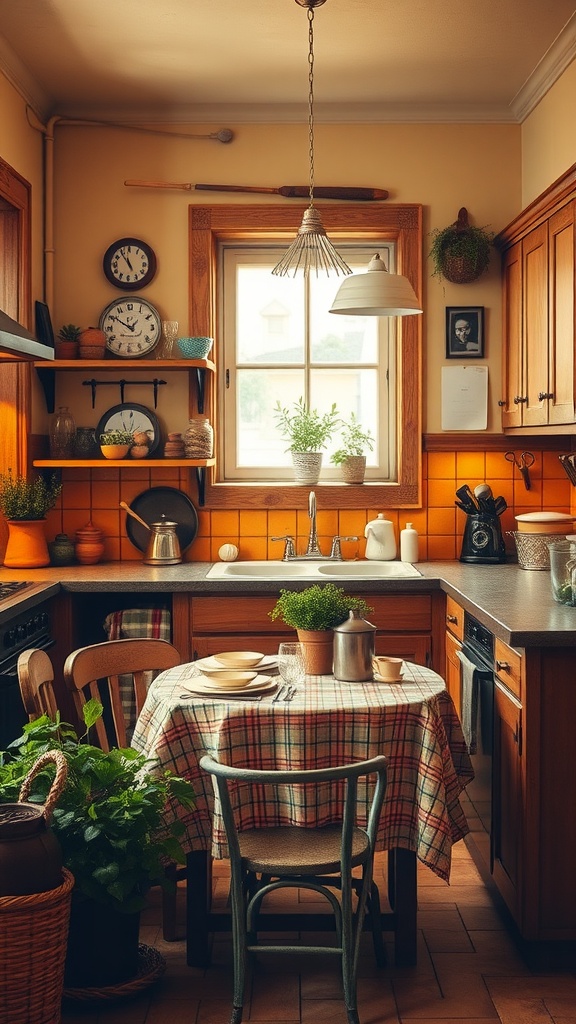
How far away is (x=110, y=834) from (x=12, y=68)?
3035mm

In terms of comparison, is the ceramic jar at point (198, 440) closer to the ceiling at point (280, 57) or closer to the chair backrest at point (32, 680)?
the ceiling at point (280, 57)

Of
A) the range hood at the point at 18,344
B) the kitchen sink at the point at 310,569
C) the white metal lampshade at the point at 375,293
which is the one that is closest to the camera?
the range hood at the point at 18,344

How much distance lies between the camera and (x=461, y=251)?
4410mm

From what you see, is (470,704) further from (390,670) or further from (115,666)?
(115,666)

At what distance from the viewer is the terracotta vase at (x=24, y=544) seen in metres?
4.17

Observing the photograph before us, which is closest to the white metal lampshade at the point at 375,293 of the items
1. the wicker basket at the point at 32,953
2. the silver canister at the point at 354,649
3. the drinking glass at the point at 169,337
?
the silver canister at the point at 354,649

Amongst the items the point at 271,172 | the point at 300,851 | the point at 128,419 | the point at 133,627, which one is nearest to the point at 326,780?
the point at 300,851

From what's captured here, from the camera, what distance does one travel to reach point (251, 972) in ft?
8.82

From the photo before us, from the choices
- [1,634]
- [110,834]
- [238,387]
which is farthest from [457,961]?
[238,387]

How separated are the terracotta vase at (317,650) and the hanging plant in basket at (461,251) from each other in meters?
2.26

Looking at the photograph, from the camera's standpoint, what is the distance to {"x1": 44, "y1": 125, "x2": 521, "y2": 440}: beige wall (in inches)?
180

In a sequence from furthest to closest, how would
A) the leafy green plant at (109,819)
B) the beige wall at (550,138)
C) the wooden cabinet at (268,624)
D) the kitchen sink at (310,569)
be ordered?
1. the kitchen sink at (310,569)
2. the wooden cabinet at (268,624)
3. the beige wall at (550,138)
4. the leafy green plant at (109,819)

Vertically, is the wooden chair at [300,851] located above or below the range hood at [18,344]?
below

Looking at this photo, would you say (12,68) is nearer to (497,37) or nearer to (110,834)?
(497,37)
